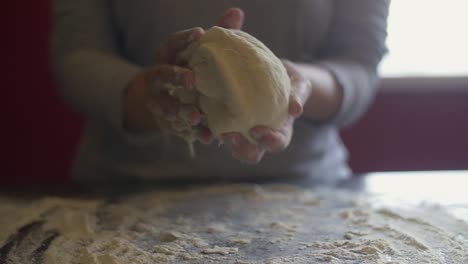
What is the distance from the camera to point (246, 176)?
0.74 metres

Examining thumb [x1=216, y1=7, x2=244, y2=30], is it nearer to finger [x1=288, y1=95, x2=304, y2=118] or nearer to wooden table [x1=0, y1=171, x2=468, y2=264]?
finger [x1=288, y1=95, x2=304, y2=118]

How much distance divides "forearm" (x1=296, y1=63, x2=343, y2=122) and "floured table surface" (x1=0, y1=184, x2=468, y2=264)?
9cm

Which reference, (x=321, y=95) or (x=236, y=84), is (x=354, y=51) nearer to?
(x=321, y=95)

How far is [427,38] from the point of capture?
2.95ft

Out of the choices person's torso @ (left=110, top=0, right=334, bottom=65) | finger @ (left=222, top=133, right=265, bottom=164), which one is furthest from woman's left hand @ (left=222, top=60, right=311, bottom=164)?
person's torso @ (left=110, top=0, right=334, bottom=65)

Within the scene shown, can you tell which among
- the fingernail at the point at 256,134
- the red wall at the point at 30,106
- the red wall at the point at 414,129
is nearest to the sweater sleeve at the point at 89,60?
the fingernail at the point at 256,134

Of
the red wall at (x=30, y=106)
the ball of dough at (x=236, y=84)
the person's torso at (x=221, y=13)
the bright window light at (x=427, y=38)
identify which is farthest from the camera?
the red wall at (x=30, y=106)

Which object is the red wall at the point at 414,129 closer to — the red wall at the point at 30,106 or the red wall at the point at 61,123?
the red wall at the point at 61,123

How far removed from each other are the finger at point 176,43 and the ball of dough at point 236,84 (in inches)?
0.5

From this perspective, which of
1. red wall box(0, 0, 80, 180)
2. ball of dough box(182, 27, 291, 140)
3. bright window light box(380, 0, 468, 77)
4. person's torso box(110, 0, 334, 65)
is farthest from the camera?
red wall box(0, 0, 80, 180)

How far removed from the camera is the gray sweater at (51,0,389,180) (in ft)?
2.16

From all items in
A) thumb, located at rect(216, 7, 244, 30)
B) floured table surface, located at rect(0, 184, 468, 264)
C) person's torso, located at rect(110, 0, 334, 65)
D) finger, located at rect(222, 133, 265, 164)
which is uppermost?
person's torso, located at rect(110, 0, 334, 65)

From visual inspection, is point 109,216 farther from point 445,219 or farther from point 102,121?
point 445,219

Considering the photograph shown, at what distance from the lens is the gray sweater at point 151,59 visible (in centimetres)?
66
